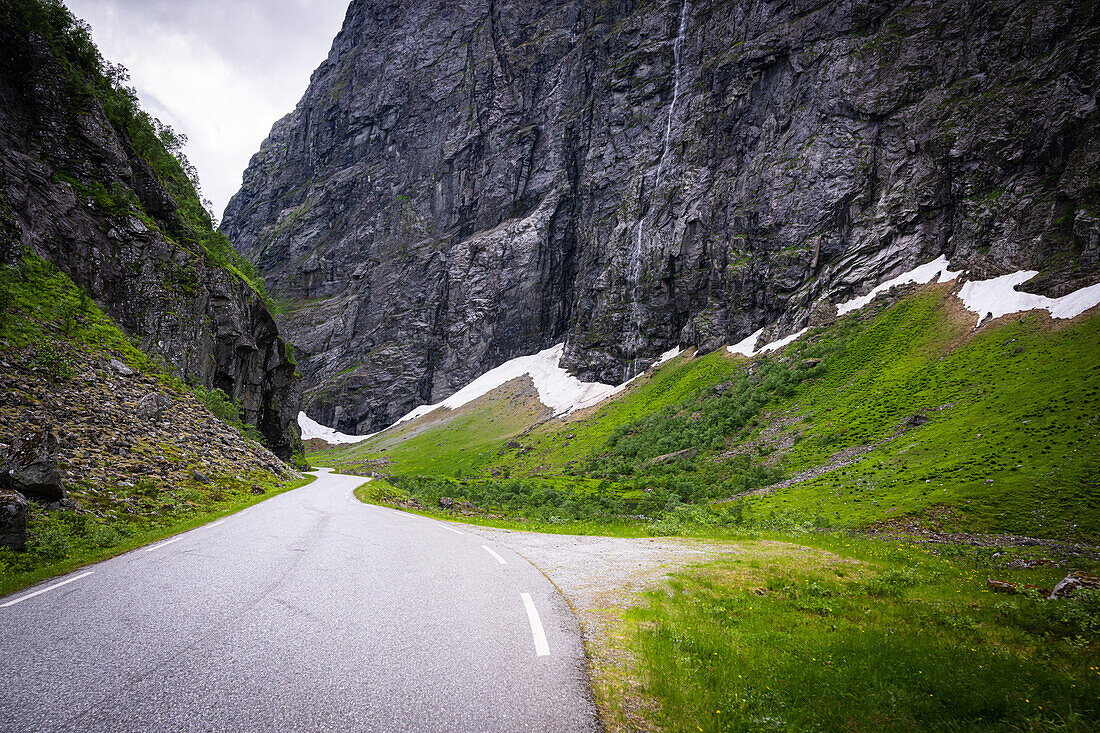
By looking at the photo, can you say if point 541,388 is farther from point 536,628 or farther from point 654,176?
point 536,628

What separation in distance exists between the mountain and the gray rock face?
8034cm

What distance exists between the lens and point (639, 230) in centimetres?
10931

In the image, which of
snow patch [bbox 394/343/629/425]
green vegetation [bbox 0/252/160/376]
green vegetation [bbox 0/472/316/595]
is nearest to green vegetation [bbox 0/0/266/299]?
green vegetation [bbox 0/252/160/376]

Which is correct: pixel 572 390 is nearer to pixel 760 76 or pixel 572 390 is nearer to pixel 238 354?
pixel 238 354

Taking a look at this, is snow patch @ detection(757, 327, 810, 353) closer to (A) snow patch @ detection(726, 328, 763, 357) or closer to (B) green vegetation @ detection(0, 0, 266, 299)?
(A) snow patch @ detection(726, 328, 763, 357)

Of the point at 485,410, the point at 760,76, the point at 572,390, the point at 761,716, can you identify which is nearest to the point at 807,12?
the point at 760,76

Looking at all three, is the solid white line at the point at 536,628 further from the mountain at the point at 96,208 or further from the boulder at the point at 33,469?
the mountain at the point at 96,208

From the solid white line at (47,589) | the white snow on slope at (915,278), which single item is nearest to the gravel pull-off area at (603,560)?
the solid white line at (47,589)

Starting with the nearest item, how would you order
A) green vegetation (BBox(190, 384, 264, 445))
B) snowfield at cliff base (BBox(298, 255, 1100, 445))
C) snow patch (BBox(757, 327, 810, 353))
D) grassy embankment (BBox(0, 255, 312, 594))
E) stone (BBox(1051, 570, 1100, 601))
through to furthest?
stone (BBox(1051, 570, 1100, 601)) → grassy embankment (BBox(0, 255, 312, 594)) → green vegetation (BBox(190, 384, 264, 445)) → snowfield at cliff base (BBox(298, 255, 1100, 445)) → snow patch (BBox(757, 327, 810, 353))

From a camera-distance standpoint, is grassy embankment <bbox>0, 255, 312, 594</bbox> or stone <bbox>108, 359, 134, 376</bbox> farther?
stone <bbox>108, 359, 134, 376</bbox>

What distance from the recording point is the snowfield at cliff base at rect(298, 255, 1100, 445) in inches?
1788

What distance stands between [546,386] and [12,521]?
106 m

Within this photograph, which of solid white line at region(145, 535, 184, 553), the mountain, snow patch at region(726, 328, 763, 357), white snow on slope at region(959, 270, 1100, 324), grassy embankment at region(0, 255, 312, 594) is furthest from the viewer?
snow patch at region(726, 328, 763, 357)

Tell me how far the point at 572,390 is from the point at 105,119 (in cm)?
8862
